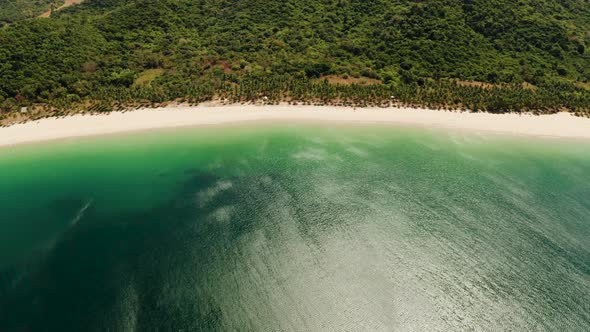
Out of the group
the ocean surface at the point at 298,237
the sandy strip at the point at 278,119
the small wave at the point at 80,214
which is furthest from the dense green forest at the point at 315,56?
the small wave at the point at 80,214

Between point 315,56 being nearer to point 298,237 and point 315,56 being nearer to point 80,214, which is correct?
point 298,237

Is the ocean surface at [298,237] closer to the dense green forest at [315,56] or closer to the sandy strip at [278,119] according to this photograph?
the sandy strip at [278,119]

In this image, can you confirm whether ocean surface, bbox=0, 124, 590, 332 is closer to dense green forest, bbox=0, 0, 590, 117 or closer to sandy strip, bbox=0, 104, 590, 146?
sandy strip, bbox=0, 104, 590, 146

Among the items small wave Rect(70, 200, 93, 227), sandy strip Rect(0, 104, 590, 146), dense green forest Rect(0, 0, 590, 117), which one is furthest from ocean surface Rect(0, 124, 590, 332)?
dense green forest Rect(0, 0, 590, 117)

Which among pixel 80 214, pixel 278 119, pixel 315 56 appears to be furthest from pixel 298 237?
pixel 315 56

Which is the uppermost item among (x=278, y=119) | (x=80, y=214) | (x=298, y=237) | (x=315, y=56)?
(x=315, y=56)

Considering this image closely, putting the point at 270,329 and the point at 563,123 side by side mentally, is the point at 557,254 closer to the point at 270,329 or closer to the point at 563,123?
the point at 270,329
